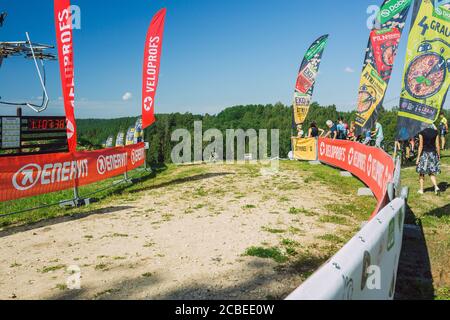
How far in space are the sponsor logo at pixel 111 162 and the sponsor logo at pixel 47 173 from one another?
80 centimetres

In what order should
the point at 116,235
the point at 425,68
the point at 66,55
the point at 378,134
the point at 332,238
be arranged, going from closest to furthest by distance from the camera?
the point at 332,238
the point at 116,235
the point at 425,68
the point at 66,55
the point at 378,134

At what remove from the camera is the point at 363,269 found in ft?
7.50

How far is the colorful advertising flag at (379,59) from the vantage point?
11914 mm

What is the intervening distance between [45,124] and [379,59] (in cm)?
1298

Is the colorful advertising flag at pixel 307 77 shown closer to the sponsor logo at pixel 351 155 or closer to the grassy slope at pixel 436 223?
the sponsor logo at pixel 351 155

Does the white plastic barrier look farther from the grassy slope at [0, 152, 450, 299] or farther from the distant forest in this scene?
the distant forest

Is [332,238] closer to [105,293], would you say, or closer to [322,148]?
[105,293]

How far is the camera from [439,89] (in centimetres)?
716

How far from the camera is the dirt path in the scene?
4.12m

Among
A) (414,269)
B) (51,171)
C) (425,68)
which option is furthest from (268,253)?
(51,171)

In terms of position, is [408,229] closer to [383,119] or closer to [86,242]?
[86,242]

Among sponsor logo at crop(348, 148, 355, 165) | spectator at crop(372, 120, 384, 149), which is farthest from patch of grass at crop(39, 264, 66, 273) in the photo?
spectator at crop(372, 120, 384, 149)

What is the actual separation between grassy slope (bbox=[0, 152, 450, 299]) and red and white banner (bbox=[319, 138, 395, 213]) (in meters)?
0.47
